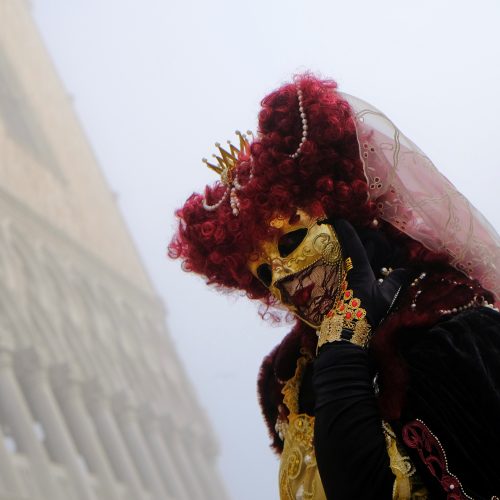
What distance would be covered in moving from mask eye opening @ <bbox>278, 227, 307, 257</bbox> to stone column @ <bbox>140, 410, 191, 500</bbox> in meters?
8.81

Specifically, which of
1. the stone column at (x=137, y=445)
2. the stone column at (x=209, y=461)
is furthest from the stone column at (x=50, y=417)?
the stone column at (x=209, y=461)

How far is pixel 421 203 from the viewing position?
139cm

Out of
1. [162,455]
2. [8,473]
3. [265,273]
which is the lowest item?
[265,273]

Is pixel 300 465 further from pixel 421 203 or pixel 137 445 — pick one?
pixel 137 445

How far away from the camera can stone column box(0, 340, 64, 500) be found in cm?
685

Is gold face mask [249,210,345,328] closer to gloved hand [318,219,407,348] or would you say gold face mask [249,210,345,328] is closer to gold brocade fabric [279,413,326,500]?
gloved hand [318,219,407,348]

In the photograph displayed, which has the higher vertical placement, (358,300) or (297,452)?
(358,300)

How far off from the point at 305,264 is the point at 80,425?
289 inches

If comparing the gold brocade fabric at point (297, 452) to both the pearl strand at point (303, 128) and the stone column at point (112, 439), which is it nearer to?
the pearl strand at point (303, 128)

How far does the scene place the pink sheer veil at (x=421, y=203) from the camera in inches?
54.2

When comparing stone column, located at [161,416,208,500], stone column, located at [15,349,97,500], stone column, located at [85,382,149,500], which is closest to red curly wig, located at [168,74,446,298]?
stone column, located at [15,349,97,500]

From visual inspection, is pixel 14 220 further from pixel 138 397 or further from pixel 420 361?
pixel 420 361

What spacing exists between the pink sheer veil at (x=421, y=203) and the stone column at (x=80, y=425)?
6.78 m

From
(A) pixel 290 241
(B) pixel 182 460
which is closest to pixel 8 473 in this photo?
(B) pixel 182 460
